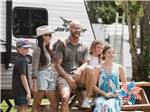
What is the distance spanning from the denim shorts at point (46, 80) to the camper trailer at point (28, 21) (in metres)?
3.19

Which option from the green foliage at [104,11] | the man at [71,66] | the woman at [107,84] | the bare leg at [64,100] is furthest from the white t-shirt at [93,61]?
the green foliage at [104,11]

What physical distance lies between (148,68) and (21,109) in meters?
6.49

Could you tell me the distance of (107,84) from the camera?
694 cm

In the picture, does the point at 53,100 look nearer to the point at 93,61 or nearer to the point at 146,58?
the point at 93,61

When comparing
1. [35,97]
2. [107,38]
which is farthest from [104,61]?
[107,38]

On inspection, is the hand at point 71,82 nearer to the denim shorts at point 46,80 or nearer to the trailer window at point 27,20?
the denim shorts at point 46,80

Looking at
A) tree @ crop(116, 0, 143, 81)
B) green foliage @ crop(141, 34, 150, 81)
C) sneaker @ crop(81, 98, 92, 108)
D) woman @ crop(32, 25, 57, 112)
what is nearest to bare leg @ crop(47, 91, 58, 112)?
woman @ crop(32, 25, 57, 112)

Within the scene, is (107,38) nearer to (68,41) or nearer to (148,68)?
(148,68)

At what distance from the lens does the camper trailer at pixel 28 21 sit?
1037 centimetres

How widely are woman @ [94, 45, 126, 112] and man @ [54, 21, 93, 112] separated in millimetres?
162

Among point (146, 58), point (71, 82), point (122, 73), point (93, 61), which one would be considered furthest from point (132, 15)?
point (71, 82)

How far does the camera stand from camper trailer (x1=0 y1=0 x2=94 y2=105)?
10.4 metres

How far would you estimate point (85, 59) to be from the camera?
23.9 feet

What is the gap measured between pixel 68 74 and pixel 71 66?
0.15 m
